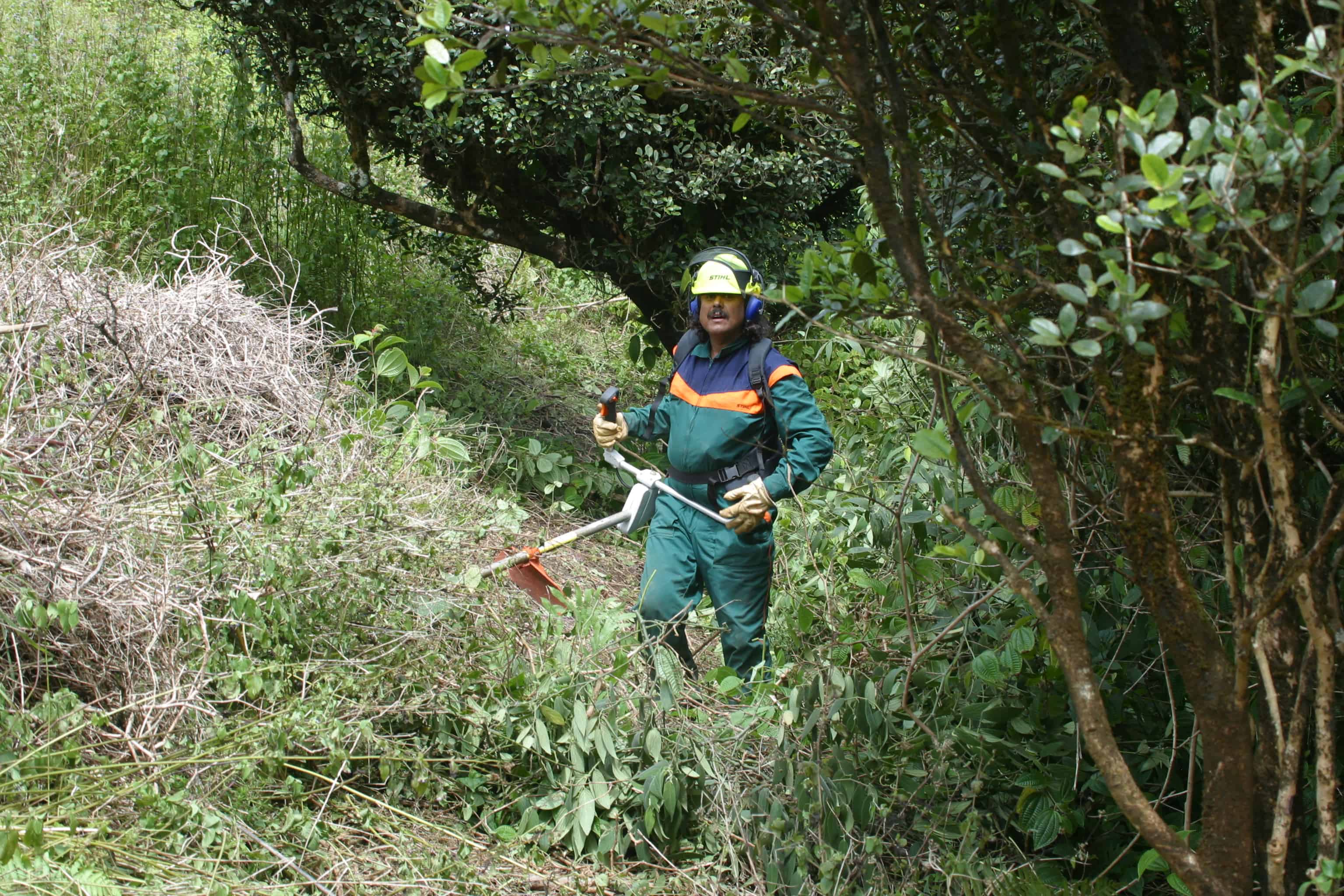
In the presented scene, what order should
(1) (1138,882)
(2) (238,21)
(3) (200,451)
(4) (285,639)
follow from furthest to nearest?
(2) (238,21)
(3) (200,451)
(4) (285,639)
(1) (1138,882)

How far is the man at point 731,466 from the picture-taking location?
4117mm

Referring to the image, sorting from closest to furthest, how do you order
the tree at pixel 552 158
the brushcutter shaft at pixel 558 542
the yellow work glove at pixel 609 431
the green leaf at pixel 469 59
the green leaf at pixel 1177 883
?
1. the green leaf at pixel 469 59
2. the green leaf at pixel 1177 883
3. the brushcutter shaft at pixel 558 542
4. the yellow work glove at pixel 609 431
5. the tree at pixel 552 158

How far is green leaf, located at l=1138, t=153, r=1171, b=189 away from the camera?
130 centimetres

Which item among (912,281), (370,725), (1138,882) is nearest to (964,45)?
(912,281)

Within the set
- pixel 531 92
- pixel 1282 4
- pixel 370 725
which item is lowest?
pixel 370 725

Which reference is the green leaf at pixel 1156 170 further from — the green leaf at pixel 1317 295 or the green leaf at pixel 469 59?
the green leaf at pixel 469 59

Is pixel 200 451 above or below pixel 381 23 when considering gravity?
below

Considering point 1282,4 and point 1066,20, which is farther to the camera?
point 1066,20

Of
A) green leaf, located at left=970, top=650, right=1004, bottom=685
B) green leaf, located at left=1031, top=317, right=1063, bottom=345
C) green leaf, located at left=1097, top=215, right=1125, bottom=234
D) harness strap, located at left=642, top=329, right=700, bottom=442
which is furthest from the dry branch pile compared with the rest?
green leaf, located at left=1097, top=215, right=1125, bottom=234

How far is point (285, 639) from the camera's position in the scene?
3.35m

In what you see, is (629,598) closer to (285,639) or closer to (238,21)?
(285,639)

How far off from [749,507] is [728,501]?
174 millimetres

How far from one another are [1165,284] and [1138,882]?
5.46 feet

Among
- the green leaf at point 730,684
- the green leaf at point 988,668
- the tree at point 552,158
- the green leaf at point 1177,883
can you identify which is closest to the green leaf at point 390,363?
the tree at point 552,158
